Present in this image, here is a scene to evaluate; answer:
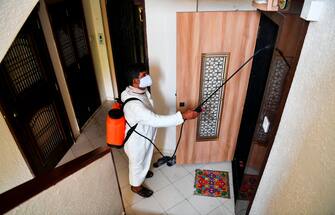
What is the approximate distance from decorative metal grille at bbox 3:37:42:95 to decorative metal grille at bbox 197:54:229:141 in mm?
1794

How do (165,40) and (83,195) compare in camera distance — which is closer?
(83,195)

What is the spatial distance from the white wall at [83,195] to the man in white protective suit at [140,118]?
63 centimetres

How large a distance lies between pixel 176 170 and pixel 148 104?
3.35ft

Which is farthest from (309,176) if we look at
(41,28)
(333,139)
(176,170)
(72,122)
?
(72,122)

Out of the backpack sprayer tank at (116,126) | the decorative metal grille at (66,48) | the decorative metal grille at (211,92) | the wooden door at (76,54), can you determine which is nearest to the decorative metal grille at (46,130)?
the wooden door at (76,54)

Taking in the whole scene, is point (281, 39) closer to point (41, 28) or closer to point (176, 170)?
point (176, 170)

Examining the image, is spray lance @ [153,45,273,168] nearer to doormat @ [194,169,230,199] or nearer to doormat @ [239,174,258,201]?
doormat @ [194,169,230,199]

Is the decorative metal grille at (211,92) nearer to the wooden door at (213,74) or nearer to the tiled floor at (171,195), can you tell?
the wooden door at (213,74)

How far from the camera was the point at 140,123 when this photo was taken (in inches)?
79.6

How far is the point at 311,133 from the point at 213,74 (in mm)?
1337

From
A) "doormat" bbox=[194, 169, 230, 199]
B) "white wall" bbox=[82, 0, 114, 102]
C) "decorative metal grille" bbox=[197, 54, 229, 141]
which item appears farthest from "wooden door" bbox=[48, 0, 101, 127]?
"doormat" bbox=[194, 169, 230, 199]

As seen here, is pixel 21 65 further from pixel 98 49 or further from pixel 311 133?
pixel 311 133

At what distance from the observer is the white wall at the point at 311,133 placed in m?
0.77

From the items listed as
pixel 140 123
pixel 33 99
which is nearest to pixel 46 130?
pixel 33 99
